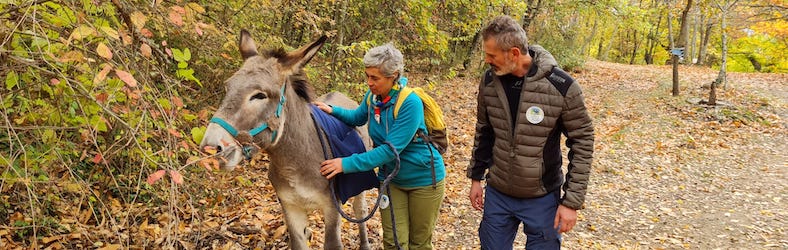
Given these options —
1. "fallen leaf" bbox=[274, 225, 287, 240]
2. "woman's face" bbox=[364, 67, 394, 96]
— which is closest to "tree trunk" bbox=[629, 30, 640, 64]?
"fallen leaf" bbox=[274, 225, 287, 240]

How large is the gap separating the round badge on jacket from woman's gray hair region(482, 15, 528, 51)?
37cm

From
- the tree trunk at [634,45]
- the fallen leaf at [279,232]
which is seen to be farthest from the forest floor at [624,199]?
the tree trunk at [634,45]

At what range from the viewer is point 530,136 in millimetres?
2602

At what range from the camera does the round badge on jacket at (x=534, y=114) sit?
8.34 feet

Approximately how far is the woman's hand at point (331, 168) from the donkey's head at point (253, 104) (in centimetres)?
37

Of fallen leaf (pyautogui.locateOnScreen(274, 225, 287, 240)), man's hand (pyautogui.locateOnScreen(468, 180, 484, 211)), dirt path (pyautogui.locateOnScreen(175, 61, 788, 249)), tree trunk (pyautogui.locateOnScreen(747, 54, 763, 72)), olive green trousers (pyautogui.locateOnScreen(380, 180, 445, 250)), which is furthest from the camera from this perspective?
tree trunk (pyautogui.locateOnScreen(747, 54, 763, 72))

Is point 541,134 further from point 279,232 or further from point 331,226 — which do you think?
point 279,232

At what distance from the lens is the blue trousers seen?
274 centimetres

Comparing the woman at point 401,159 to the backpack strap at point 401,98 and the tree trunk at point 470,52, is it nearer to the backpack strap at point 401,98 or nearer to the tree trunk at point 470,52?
the backpack strap at point 401,98

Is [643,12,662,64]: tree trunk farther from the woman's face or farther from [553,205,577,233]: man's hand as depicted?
the woman's face

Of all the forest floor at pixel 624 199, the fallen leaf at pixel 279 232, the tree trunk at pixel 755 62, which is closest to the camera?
the forest floor at pixel 624 199

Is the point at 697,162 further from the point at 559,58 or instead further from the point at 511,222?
the point at 559,58

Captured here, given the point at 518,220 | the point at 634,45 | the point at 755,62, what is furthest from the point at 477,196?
the point at 634,45

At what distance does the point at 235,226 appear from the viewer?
473 centimetres
